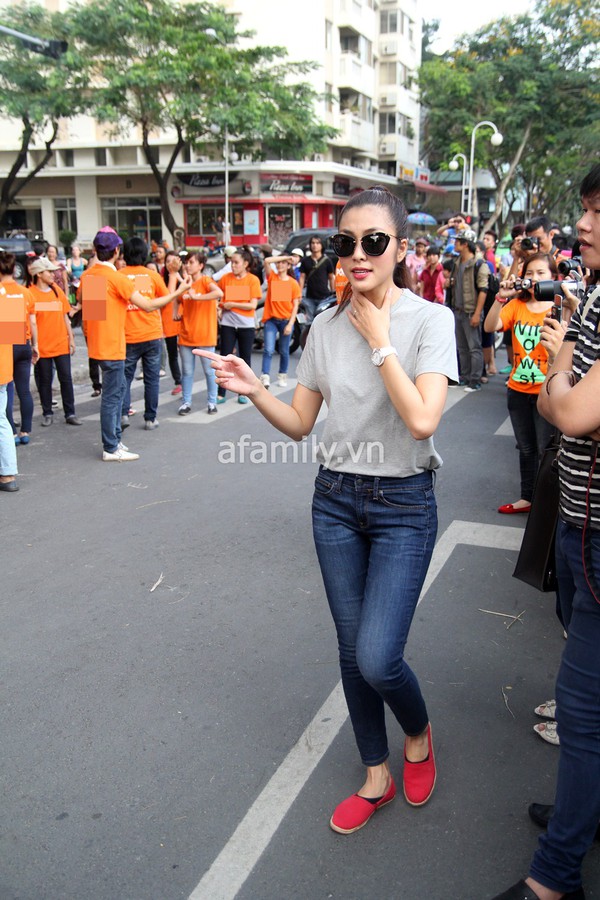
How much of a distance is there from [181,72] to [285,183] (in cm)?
1143

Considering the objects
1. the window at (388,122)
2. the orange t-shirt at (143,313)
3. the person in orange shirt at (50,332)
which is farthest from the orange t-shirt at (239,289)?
the window at (388,122)

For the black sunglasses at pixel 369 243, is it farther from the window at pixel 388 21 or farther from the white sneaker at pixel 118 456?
the window at pixel 388 21

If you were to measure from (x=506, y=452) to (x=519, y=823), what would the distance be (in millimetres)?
5296

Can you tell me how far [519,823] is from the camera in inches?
105

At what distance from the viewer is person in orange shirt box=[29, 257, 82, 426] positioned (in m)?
8.39

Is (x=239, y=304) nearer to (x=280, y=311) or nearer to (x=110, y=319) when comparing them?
(x=280, y=311)

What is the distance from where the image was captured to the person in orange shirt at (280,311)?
34.2 ft

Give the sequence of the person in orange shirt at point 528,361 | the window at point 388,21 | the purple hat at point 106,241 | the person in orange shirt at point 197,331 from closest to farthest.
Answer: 1. the person in orange shirt at point 528,361
2. the purple hat at point 106,241
3. the person in orange shirt at point 197,331
4. the window at point 388,21

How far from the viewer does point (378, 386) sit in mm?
2465

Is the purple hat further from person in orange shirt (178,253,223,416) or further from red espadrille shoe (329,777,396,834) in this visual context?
red espadrille shoe (329,777,396,834)

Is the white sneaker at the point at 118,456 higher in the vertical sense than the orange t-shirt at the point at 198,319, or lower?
lower

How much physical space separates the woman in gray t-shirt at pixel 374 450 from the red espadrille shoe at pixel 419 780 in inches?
6.3

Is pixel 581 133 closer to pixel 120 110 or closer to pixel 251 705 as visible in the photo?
pixel 120 110

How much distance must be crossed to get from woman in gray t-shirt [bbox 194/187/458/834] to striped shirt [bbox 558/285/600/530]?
1.22 feet
